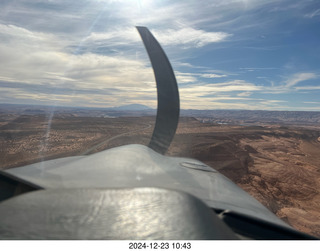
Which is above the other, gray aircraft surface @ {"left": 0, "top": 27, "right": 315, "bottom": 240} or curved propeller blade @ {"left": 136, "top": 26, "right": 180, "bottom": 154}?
curved propeller blade @ {"left": 136, "top": 26, "right": 180, "bottom": 154}

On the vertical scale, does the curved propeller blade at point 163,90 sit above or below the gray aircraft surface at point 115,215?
above

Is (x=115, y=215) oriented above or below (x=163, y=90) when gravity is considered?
below

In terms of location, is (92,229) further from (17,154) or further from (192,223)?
(17,154)

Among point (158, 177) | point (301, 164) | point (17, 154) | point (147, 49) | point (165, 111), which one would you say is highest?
point (147, 49)

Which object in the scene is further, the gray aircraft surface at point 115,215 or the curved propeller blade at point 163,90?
the curved propeller blade at point 163,90

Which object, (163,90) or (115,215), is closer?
(115,215)

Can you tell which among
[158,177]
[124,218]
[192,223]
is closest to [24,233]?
[124,218]

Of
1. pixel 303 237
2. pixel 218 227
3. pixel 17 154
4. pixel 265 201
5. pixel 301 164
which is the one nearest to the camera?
pixel 218 227

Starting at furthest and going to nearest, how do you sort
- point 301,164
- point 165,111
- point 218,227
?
point 301,164 → point 165,111 → point 218,227
